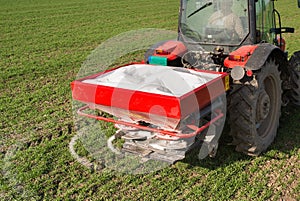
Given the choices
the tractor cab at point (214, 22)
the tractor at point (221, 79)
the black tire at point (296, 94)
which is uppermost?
the tractor cab at point (214, 22)

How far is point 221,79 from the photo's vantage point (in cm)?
350

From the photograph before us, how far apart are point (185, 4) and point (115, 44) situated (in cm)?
660

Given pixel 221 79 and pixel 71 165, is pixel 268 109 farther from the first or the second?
pixel 71 165

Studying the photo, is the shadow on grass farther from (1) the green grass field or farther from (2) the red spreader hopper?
(2) the red spreader hopper

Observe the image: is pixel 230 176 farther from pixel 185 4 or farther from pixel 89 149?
pixel 185 4

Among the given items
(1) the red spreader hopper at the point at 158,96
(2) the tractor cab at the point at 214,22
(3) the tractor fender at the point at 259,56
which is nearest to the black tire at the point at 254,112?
(3) the tractor fender at the point at 259,56

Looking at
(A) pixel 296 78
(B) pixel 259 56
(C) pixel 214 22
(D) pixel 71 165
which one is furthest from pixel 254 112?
(D) pixel 71 165

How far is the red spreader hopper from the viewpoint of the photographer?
3.13 meters

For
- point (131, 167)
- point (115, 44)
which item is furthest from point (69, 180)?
point (115, 44)

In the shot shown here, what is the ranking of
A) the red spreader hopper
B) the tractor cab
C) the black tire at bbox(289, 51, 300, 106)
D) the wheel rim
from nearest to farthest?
the red spreader hopper
the wheel rim
the tractor cab
the black tire at bbox(289, 51, 300, 106)

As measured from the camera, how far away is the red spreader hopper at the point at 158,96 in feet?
10.3

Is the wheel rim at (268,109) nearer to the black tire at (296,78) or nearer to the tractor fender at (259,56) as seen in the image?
the tractor fender at (259,56)

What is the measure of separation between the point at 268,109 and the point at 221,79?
92cm

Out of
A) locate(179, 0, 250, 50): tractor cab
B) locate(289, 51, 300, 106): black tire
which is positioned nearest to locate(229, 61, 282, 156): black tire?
locate(179, 0, 250, 50): tractor cab
